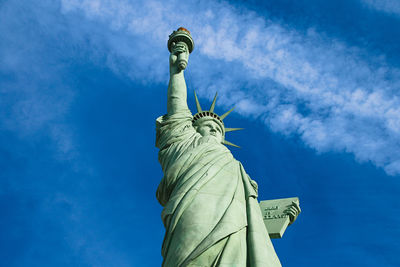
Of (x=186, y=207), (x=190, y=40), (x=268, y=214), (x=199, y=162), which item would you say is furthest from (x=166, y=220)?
(x=190, y=40)

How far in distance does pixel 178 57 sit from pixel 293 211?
16.1ft

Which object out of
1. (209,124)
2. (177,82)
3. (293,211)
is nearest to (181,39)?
(177,82)

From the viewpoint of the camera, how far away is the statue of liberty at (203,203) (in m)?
6.59

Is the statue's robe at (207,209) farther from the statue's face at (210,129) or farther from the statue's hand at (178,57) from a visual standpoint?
the statue's hand at (178,57)

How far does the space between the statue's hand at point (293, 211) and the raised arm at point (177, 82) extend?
3.38 metres

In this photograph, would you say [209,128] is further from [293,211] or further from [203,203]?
[203,203]

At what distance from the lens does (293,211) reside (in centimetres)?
955

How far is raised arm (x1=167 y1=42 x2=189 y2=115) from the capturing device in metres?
10.3

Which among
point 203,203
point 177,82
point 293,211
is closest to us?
point 203,203

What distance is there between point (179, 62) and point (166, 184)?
3962 millimetres

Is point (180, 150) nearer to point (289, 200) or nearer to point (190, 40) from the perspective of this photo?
point (289, 200)

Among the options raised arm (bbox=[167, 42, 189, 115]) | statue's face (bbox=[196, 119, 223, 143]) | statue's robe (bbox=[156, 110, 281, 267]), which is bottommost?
statue's robe (bbox=[156, 110, 281, 267])

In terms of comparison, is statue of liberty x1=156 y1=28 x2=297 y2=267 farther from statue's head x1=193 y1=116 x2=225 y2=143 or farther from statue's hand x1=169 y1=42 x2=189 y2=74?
statue's hand x1=169 y1=42 x2=189 y2=74

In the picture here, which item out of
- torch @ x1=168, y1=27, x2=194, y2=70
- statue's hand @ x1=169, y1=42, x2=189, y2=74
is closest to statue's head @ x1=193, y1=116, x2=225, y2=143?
statue's hand @ x1=169, y1=42, x2=189, y2=74
